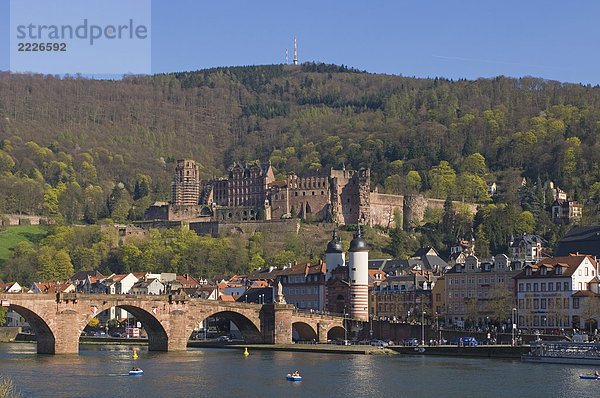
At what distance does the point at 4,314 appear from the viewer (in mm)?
132500

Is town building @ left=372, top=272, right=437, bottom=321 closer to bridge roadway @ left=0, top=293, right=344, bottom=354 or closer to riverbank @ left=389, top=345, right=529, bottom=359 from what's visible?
bridge roadway @ left=0, top=293, right=344, bottom=354

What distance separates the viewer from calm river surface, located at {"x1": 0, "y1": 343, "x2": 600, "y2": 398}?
6425 centimetres

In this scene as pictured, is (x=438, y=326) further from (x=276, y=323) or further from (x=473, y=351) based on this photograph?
(x=276, y=323)

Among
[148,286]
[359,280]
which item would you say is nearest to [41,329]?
[359,280]

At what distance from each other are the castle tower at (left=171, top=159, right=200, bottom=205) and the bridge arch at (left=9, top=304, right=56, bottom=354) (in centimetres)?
10436

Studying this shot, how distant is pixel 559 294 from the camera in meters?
97.7

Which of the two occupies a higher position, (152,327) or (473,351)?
(152,327)

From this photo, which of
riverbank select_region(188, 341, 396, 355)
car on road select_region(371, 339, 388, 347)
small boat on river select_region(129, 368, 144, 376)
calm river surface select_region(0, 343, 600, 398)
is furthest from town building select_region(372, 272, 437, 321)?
small boat on river select_region(129, 368, 144, 376)

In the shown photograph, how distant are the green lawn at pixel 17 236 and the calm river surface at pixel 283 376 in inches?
3056

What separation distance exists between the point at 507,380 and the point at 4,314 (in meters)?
77.7

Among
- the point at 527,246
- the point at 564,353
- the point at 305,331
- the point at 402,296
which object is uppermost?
the point at 527,246

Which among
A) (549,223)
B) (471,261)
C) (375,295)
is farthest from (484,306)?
(549,223)

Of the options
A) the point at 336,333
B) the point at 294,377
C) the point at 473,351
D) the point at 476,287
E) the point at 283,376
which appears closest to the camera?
the point at 294,377

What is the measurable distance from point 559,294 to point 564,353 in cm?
1650
